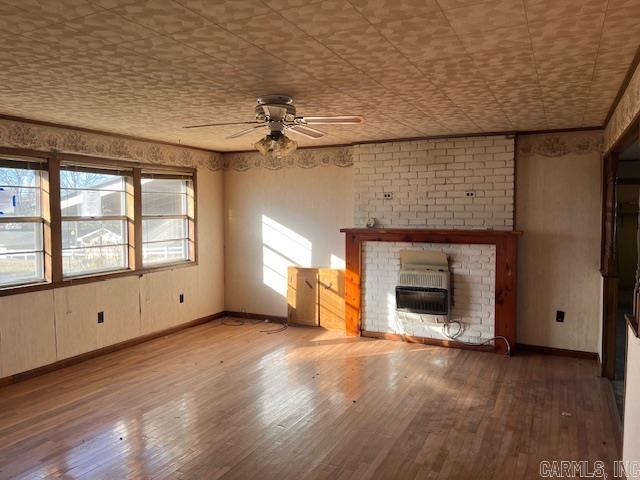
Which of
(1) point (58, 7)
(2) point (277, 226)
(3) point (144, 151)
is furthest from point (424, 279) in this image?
(1) point (58, 7)

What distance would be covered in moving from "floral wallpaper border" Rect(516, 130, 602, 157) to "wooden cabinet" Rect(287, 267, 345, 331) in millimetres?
2661

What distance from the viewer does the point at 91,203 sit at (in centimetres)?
538

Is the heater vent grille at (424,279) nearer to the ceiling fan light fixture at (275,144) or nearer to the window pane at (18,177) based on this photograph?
the ceiling fan light fixture at (275,144)

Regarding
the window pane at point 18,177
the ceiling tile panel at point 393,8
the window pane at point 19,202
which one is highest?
the ceiling tile panel at point 393,8

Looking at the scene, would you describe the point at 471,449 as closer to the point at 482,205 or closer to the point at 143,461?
the point at 143,461

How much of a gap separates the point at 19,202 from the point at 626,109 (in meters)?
5.07

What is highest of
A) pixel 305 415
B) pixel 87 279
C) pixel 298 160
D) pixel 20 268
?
pixel 298 160

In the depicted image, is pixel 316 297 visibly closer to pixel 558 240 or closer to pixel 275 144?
pixel 558 240

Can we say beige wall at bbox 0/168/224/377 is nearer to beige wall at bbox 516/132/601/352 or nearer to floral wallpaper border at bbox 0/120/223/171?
floral wallpaper border at bbox 0/120/223/171

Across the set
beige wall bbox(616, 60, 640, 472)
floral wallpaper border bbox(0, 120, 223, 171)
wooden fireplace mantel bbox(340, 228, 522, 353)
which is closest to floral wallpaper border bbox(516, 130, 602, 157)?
wooden fireplace mantel bbox(340, 228, 522, 353)

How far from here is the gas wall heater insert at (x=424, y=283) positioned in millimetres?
5504

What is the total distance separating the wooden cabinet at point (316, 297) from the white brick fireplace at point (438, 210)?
43 centimetres

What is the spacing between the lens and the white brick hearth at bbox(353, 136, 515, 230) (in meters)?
5.44

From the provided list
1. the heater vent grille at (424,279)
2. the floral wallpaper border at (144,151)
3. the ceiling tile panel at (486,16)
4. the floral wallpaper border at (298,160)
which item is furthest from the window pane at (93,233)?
the ceiling tile panel at (486,16)
